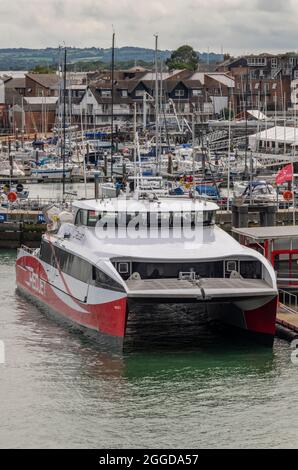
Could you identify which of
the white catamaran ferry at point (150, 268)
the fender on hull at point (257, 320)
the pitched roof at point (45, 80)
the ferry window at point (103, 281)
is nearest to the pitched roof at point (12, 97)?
the pitched roof at point (45, 80)

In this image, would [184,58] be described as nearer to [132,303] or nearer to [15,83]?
[15,83]

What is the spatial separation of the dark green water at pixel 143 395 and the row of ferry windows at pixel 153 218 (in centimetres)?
352

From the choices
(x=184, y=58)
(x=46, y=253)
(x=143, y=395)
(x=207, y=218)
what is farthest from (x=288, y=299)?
(x=184, y=58)

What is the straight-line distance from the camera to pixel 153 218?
36.2 meters

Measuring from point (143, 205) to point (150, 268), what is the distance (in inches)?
149

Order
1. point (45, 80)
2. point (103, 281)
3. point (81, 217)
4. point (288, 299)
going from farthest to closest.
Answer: point (45, 80) → point (288, 299) → point (81, 217) → point (103, 281)

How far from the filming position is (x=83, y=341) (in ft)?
112

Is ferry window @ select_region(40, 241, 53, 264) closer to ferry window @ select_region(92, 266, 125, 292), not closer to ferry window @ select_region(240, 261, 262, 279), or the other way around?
ferry window @ select_region(92, 266, 125, 292)

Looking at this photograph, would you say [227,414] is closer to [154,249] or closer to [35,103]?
[154,249]

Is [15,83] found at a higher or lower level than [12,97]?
higher

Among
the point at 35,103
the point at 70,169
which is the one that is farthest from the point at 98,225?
the point at 35,103

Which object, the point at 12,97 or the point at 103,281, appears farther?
the point at 12,97

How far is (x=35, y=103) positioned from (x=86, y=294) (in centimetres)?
10674

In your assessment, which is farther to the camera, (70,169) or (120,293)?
(70,169)
